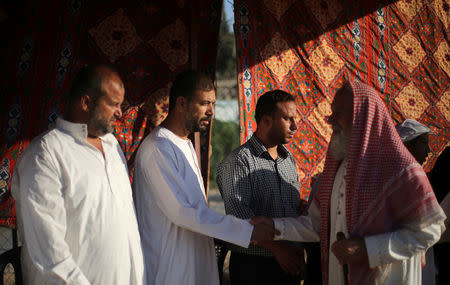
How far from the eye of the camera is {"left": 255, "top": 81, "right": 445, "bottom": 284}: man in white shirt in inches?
89.1

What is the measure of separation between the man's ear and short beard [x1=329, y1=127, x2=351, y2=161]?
1.51 meters

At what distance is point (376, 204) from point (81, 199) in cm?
161

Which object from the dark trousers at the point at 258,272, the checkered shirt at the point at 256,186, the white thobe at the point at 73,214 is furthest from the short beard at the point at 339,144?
the white thobe at the point at 73,214

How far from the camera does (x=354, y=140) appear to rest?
96.2 inches

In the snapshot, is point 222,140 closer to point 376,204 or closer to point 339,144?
point 339,144

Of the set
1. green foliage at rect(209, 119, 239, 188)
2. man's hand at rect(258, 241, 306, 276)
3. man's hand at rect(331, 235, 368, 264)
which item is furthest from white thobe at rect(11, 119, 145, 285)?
green foliage at rect(209, 119, 239, 188)

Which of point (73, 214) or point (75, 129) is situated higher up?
point (75, 129)

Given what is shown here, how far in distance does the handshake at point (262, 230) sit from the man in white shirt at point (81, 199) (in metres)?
0.78

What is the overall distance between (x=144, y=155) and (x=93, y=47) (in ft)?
5.31

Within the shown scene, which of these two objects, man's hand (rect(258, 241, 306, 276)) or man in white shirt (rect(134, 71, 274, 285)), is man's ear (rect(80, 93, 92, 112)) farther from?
man's hand (rect(258, 241, 306, 276))

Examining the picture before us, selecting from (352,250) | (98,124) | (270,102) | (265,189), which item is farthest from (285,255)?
(98,124)

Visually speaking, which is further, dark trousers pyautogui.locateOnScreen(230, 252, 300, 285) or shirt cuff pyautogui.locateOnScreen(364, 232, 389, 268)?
dark trousers pyautogui.locateOnScreen(230, 252, 300, 285)

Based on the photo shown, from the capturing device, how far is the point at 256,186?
125 inches

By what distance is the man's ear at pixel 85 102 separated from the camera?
256 centimetres
